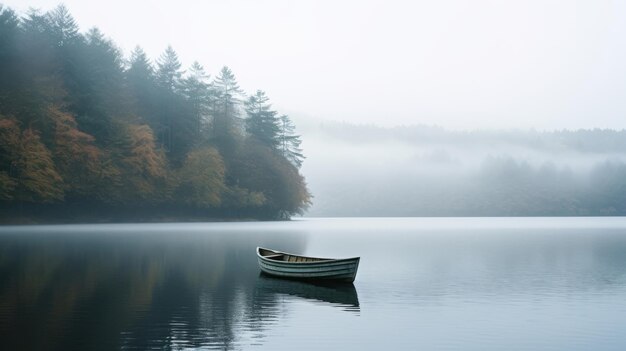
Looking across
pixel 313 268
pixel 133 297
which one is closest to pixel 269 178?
pixel 313 268

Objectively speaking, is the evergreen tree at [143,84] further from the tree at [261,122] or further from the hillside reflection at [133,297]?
the hillside reflection at [133,297]

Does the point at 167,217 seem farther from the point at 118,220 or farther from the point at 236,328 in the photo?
the point at 236,328

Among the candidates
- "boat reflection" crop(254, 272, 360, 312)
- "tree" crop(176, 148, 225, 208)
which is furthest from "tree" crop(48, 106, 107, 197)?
"boat reflection" crop(254, 272, 360, 312)

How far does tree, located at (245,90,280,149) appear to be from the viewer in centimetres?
14600

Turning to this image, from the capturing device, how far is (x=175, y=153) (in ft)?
404

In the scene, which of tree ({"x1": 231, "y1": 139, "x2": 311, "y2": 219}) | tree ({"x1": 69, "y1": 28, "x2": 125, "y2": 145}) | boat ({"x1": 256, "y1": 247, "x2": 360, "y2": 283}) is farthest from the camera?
tree ({"x1": 231, "y1": 139, "x2": 311, "y2": 219})

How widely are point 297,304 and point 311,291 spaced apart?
496 cm

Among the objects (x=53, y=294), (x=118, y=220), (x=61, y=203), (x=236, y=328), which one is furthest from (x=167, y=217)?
(x=236, y=328)

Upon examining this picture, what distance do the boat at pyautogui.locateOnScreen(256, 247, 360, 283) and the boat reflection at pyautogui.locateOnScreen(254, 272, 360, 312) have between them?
1.32 ft

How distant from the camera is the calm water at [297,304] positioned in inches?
791

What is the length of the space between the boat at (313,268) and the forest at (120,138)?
55077mm

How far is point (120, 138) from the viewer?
103875 mm

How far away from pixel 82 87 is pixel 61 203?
2168cm

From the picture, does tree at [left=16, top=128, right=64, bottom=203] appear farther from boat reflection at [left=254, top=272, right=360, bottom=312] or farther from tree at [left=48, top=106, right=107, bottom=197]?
boat reflection at [left=254, top=272, right=360, bottom=312]
